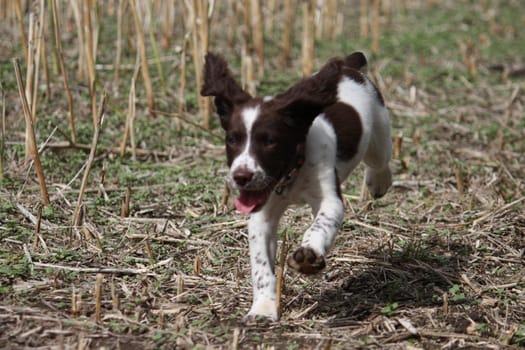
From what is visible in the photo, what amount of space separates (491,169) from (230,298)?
320cm

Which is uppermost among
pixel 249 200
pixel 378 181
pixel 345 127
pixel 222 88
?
pixel 222 88

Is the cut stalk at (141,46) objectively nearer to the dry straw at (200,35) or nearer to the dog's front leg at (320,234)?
the dry straw at (200,35)

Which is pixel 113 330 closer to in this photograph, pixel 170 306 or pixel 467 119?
pixel 170 306

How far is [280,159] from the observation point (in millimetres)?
3986

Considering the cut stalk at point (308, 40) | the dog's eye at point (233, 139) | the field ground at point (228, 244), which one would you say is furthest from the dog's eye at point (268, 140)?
the cut stalk at point (308, 40)

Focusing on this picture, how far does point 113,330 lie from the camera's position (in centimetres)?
386

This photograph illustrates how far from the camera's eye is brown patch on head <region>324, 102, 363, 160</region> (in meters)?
4.61

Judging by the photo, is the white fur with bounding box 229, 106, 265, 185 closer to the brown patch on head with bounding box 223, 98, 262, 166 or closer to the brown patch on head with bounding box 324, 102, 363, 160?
the brown patch on head with bounding box 223, 98, 262, 166

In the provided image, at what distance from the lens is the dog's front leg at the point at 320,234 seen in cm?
376

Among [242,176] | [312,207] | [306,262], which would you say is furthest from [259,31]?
[306,262]

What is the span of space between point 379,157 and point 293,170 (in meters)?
1.52

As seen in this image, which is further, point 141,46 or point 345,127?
point 141,46

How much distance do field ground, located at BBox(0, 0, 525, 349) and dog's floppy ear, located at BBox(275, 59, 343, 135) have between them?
96 cm

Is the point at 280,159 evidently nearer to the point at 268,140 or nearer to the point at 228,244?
the point at 268,140
